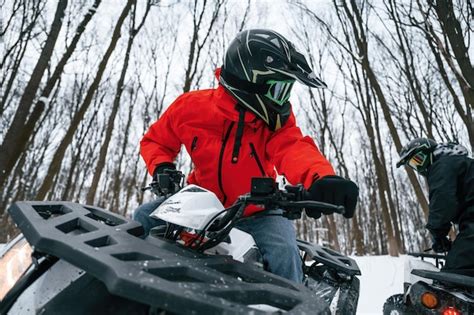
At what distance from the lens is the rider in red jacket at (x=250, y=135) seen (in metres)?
1.78

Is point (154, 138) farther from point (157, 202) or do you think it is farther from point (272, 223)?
point (272, 223)

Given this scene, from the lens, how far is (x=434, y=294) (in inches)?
102

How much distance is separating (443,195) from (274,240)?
227cm

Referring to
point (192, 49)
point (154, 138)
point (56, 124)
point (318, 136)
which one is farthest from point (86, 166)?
point (154, 138)

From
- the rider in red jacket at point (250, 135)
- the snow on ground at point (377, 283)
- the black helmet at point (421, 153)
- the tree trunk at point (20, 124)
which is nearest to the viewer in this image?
the rider in red jacket at point (250, 135)

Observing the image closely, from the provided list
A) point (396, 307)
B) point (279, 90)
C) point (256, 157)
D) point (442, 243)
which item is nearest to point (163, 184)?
point (256, 157)

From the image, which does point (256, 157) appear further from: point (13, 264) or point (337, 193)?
point (13, 264)

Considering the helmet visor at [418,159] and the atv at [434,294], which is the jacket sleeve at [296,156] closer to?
the atv at [434,294]

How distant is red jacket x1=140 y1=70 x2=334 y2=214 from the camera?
6.86 ft

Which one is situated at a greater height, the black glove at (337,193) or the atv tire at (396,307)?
the black glove at (337,193)

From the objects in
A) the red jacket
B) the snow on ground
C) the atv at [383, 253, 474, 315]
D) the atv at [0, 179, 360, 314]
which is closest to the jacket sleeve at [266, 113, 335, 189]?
the red jacket

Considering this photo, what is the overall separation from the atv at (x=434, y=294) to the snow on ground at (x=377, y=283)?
7.55ft

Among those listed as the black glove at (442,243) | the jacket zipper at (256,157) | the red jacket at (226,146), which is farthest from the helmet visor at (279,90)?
the black glove at (442,243)

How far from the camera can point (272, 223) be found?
1.92 m
